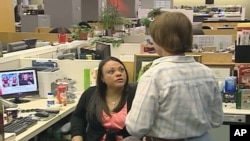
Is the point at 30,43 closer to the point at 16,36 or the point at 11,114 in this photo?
the point at 11,114

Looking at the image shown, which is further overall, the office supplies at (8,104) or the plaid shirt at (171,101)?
the office supplies at (8,104)

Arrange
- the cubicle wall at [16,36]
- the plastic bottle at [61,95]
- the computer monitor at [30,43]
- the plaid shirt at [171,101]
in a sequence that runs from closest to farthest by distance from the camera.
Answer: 1. the plaid shirt at [171,101]
2. the plastic bottle at [61,95]
3. the computer monitor at [30,43]
4. the cubicle wall at [16,36]

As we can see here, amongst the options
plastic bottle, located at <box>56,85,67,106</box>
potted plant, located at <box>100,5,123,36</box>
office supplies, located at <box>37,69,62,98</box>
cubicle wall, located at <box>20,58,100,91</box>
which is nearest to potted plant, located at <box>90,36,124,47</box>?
potted plant, located at <box>100,5,123,36</box>

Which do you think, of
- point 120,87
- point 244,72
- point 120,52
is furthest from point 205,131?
point 120,52

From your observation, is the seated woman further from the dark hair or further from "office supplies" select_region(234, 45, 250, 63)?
"office supplies" select_region(234, 45, 250, 63)

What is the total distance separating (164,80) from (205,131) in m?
0.33

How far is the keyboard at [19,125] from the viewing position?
8.16 feet

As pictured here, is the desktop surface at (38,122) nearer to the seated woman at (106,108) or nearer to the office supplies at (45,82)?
the office supplies at (45,82)

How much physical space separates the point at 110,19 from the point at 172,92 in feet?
13.3

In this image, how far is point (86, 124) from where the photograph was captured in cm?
277

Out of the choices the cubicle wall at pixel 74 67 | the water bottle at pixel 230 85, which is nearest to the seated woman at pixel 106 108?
the water bottle at pixel 230 85

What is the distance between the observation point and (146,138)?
1868 millimetres

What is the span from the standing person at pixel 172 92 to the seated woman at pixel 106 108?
0.83 meters

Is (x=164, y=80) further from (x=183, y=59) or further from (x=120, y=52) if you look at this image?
(x=120, y=52)
